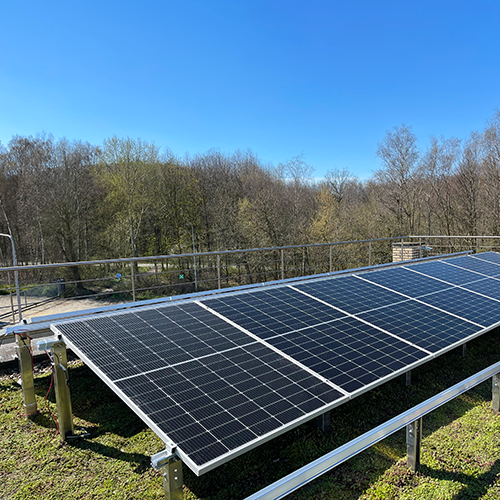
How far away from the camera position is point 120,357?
2.86 meters

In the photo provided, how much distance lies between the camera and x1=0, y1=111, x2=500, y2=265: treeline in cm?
2017

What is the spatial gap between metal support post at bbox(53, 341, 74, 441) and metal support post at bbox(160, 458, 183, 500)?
1.95 metres

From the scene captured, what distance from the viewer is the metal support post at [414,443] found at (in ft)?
9.16

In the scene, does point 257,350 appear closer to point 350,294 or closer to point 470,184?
point 350,294

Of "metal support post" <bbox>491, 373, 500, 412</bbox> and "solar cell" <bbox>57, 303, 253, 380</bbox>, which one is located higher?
"solar cell" <bbox>57, 303, 253, 380</bbox>

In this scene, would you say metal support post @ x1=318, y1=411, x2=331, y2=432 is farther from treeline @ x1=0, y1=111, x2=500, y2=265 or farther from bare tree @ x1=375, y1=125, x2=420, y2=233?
bare tree @ x1=375, y1=125, x2=420, y2=233

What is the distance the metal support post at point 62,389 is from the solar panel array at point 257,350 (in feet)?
0.75

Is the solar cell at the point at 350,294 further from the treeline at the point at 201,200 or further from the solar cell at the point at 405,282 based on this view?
the treeline at the point at 201,200

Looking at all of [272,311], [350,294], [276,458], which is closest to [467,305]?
[350,294]

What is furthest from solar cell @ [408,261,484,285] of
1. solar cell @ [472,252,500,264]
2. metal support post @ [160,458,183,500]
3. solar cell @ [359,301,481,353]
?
metal support post @ [160,458,183,500]

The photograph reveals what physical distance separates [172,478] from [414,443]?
206cm

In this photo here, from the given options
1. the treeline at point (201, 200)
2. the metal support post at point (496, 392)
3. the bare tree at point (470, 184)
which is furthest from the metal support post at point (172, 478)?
the bare tree at point (470, 184)

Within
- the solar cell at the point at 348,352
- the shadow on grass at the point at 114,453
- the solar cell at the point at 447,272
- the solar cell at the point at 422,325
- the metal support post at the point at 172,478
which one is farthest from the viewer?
the solar cell at the point at 447,272

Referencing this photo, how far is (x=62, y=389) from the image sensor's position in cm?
342
